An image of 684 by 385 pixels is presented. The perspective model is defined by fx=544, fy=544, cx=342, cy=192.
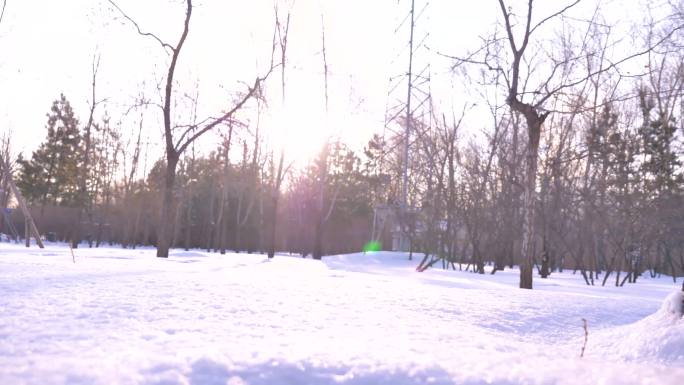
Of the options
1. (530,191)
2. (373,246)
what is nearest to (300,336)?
(530,191)

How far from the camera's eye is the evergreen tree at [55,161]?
1585 inches

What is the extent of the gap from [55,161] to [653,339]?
44.0 metres

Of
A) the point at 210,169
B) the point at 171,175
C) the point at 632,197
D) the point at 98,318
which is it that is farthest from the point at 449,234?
the point at 210,169

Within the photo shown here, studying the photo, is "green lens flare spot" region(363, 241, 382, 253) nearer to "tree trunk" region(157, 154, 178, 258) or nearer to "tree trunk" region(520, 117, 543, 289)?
"tree trunk" region(157, 154, 178, 258)

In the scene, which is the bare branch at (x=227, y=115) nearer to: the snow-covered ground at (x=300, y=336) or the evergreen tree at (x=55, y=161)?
the snow-covered ground at (x=300, y=336)

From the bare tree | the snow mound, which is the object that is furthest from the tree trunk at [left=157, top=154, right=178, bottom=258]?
the snow mound

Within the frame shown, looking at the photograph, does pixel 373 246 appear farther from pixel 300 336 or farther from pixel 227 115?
pixel 300 336

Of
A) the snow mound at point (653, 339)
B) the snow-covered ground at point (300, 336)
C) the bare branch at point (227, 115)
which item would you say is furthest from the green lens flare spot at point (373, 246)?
the snow mound at point (653, 339)

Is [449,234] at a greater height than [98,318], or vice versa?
[449,234]

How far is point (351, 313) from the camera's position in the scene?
161 inches

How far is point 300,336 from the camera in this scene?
3059mm

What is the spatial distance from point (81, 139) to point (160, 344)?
143 ft

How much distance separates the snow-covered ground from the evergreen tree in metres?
38.8

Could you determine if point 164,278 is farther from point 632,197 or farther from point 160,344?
point 632,197
